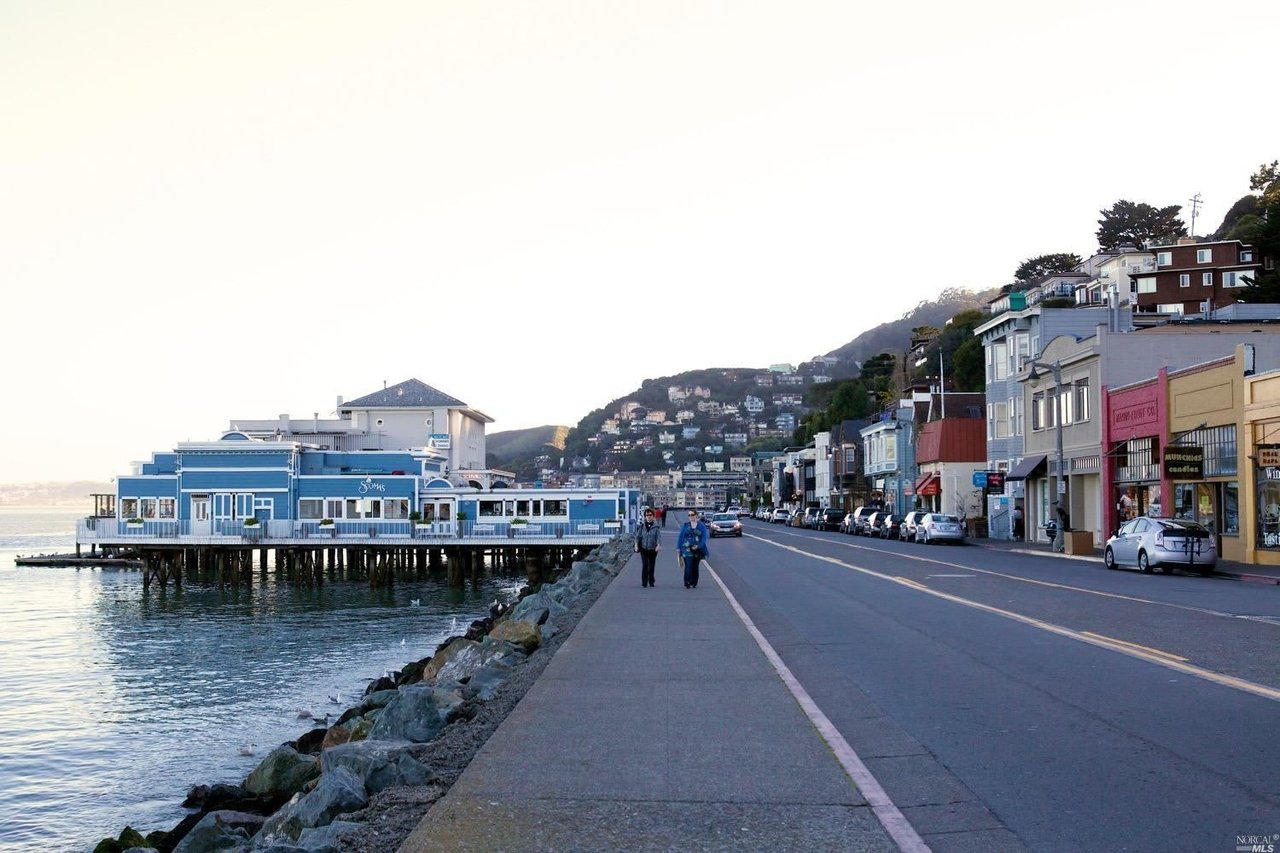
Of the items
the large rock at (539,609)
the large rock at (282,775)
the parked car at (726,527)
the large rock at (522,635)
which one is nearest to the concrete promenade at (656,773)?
the large rock at (282,775)

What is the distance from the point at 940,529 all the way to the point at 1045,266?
8389 centimetres

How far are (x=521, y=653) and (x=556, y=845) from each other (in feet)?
35.5

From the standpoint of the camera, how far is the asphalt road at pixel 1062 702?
287 inches

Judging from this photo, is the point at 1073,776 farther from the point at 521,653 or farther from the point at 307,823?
the point at 521,653

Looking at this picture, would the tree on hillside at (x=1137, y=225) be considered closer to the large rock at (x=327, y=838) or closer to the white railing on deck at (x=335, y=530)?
the white railing on deck at (x=335, y=530)

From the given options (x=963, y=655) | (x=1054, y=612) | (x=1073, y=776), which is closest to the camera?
(x=1073, y=776)

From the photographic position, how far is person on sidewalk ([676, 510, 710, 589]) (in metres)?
25.5

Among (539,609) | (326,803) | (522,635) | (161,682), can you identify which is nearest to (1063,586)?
(539,609)

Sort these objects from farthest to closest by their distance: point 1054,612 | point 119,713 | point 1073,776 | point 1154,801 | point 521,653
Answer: point 119,713, point 1054,612, point 521,653, point 1073,776, point 1154,801

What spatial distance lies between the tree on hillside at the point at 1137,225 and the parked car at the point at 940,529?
7183cm

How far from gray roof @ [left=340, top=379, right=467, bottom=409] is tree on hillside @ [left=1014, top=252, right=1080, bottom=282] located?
6446 cm

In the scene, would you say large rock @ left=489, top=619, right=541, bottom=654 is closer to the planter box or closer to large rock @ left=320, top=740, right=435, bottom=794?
large rock @ left=320, top=740, right=435, bottom=794

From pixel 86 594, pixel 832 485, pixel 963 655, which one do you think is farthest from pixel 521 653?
pixel 832 485

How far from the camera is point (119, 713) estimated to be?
2489 centimetres
